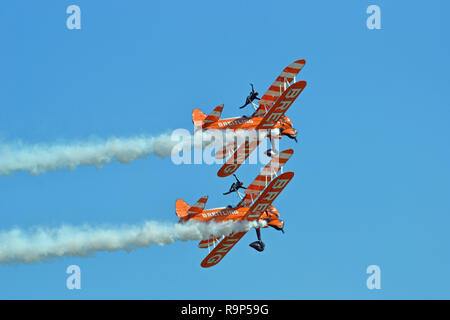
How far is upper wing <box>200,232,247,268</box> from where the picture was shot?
173ft

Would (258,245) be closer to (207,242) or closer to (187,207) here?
(207,242)

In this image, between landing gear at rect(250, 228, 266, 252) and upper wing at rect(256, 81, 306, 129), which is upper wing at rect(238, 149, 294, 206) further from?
upper wing at rect(256, 81, 306, 129)

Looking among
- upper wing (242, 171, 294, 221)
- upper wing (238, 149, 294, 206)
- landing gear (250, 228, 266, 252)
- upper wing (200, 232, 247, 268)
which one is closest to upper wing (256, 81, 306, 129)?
upper wing (238, 149, 294, 206)

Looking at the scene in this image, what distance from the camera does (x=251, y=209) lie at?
51750 mm

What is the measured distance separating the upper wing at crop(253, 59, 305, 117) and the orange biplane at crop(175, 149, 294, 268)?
10.7 feet

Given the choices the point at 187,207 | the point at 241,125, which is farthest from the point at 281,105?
the point at 187,207

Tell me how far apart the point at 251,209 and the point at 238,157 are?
9.06ft

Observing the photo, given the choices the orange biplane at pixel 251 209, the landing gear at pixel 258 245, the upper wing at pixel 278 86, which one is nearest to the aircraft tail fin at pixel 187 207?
the orange biplane at pixel 251 209

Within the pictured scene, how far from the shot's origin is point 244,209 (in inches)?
2046

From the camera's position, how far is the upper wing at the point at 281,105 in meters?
52.2

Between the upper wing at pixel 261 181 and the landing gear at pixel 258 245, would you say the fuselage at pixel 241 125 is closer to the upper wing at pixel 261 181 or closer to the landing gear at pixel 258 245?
the upper wing at pixel 261 181

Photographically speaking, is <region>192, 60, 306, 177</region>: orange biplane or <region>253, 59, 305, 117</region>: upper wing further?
<region>253, 59, 305, 117</region>: upper wing

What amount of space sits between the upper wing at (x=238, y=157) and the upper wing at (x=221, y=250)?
2.65 meters
